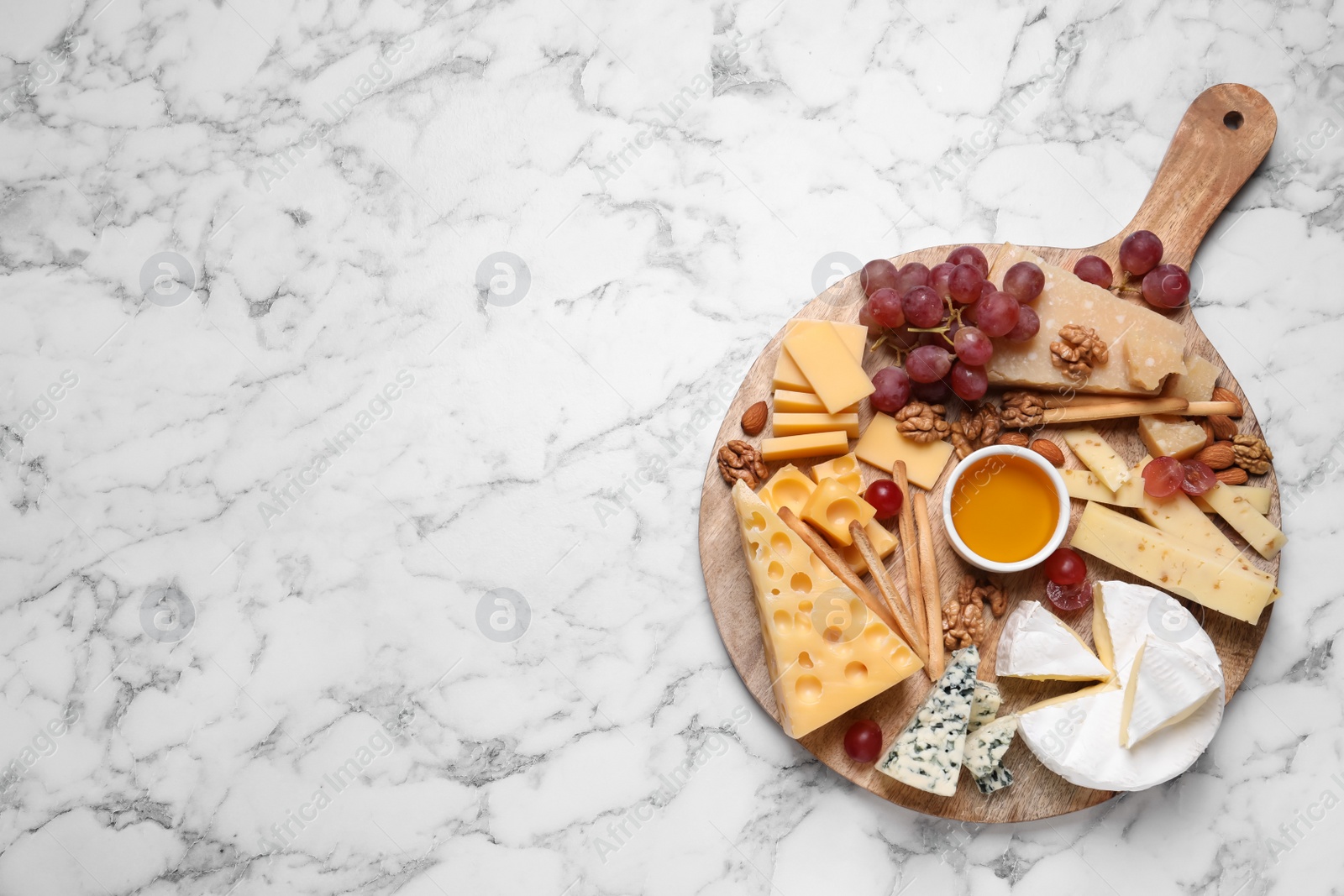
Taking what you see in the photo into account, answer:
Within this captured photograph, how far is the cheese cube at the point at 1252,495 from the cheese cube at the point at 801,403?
691 mm

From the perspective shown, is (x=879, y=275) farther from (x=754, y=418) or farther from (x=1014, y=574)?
(x=1014, y=574)

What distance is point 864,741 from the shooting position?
1.50 metres

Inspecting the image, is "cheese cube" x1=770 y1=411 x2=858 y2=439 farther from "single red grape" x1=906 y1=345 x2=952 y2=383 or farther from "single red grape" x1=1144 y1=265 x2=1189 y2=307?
"single red grape" x1=1144 y1=265 x2=1189 y2=307

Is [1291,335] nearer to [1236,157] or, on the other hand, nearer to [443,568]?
[1236,157]

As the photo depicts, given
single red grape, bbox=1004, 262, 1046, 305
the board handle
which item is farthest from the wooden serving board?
single red grape, bbox=1004, 262, 1046, 305

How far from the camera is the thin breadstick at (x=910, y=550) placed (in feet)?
5.06

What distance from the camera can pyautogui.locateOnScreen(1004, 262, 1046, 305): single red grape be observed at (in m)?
1.52

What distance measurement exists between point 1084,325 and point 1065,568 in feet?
1.46

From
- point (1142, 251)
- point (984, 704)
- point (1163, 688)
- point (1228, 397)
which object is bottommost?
point (984, 704)

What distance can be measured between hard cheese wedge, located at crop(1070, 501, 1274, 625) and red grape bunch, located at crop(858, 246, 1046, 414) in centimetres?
33

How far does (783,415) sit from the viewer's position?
1555mm

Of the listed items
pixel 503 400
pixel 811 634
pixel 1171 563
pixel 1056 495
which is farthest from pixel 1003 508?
pixel 503 400

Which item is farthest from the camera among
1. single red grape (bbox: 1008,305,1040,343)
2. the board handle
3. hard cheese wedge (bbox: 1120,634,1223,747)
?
the board handle

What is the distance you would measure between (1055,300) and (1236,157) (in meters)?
0.54
